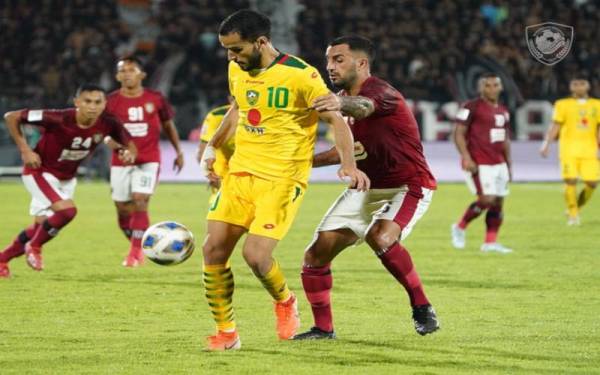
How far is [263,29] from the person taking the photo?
729 centimetres

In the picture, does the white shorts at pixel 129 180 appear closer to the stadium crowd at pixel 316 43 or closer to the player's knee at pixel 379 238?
the player's knee at pixel 379 238

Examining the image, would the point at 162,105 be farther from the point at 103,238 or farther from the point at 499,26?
the point at 499,26

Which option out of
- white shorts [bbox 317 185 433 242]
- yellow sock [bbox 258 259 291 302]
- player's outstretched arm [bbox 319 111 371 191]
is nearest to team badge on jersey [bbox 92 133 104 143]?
white shorts [bbox 317 185 433 242]

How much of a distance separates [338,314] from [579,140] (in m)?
10.8

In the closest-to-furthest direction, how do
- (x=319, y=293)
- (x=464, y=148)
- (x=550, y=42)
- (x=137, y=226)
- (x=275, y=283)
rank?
(x=275, y=283) → (x=550, y=42) → (x=319, y=293) → (x=137, y=226) → (x=464, y=148)

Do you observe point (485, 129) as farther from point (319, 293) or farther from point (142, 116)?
point (319, 293)

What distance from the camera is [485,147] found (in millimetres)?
15109

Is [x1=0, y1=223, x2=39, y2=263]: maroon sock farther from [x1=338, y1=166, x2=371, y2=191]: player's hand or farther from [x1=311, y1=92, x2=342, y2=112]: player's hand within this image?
[x1=311, y1=92, x2=342, y2=112]: player's hand

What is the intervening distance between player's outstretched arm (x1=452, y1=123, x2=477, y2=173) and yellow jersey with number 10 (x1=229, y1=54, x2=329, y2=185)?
7.41m

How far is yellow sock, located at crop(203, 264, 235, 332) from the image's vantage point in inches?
293

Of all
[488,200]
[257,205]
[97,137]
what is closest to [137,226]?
[97,137]

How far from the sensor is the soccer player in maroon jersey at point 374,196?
788 cm

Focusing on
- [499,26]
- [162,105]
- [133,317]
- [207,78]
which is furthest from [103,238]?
[499,26]

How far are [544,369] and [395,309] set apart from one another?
279 cm
